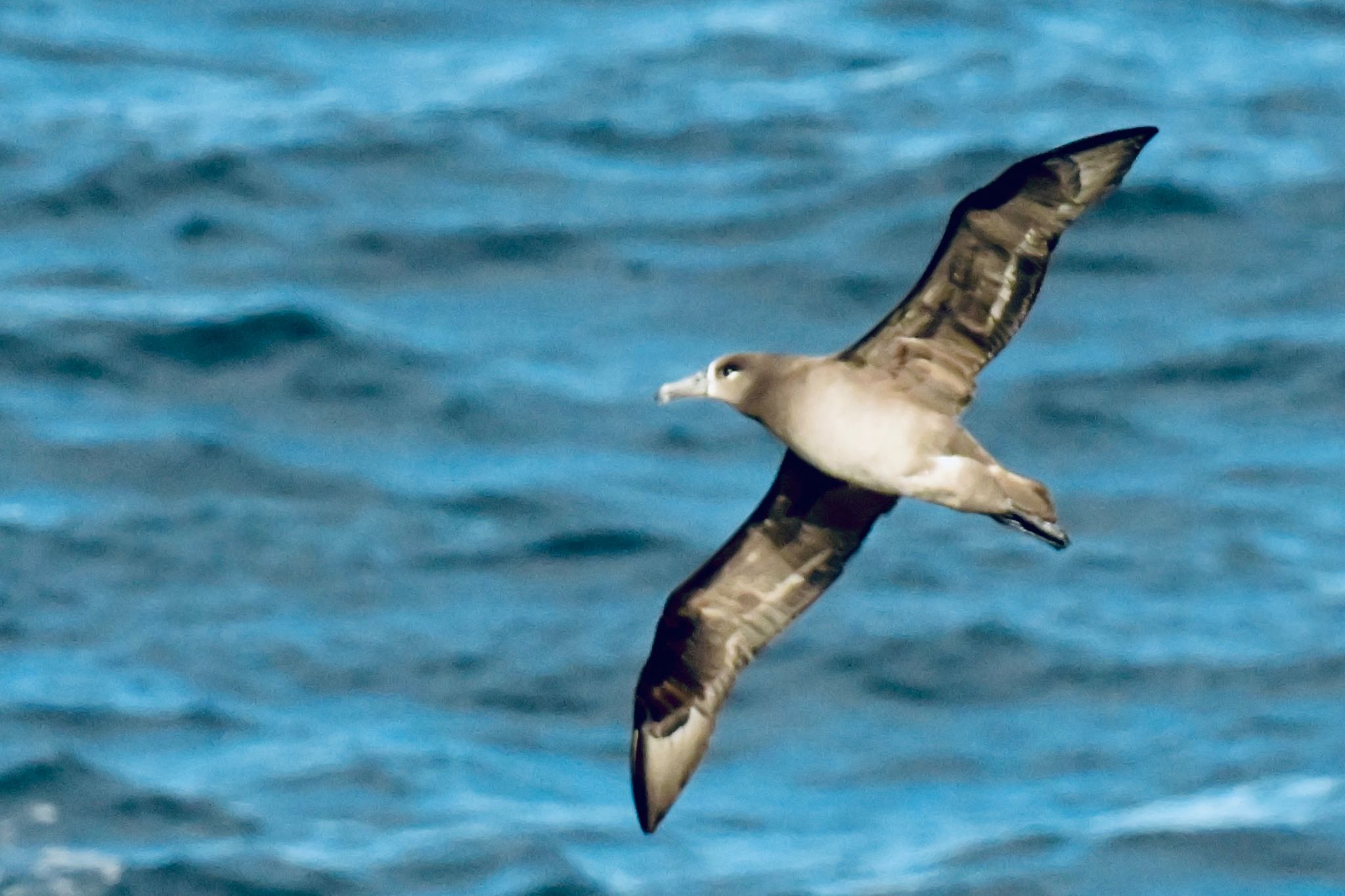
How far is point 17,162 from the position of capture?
132ft

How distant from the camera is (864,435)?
955cm

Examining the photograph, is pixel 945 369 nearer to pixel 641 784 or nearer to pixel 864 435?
pixel 864 435

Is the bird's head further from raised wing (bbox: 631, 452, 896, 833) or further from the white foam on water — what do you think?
the white foam on water

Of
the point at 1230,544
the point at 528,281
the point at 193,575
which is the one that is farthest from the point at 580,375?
the point at 1230,544

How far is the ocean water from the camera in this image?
26250 millimetres

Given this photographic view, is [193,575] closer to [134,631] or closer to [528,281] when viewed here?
[134,631]

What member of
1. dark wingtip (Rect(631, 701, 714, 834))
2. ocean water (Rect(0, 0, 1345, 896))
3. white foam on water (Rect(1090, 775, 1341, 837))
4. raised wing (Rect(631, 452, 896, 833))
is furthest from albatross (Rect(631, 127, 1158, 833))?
white foam on water (Rect(1090, 775, 1341, 837))

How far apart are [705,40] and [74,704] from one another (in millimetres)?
22276

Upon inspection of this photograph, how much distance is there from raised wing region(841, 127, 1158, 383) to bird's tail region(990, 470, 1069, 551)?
0.48m

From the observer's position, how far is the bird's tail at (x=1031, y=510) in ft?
31.2

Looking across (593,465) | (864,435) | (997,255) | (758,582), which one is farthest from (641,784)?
(593,465)

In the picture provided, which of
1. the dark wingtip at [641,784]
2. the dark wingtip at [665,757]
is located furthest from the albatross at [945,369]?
the dark wingtip at [641,784]

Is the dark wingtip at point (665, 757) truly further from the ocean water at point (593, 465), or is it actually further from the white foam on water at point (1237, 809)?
the white foam on water at point (1237, 809)

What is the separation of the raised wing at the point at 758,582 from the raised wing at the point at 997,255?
1.00 m
